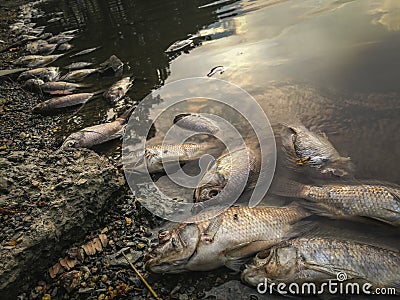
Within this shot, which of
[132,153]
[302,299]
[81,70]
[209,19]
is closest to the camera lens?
[302,299]

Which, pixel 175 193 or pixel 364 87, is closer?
pixel 175 193

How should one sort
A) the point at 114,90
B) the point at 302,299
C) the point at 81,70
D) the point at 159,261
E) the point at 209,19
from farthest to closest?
the point at 209,19 → the point at 81,70 → the point at 114,90 → the point at 159,261 → the point at 302,299

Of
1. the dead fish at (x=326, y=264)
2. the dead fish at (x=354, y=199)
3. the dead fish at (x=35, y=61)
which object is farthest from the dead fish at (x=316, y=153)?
the dead fish at (x=35, y=61)

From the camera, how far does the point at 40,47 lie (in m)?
13.2

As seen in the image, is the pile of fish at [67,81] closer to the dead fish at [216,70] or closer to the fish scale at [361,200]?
the dead fish at [216,70]

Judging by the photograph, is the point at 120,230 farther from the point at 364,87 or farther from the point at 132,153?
the point at 364,87

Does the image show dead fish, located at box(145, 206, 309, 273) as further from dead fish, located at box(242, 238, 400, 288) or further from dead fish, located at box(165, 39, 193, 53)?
dead fish, located at box(165, 39, 193, 53)

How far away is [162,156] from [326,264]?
2.83 meters

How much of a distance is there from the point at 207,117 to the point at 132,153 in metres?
1.59

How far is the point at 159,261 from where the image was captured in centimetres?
319

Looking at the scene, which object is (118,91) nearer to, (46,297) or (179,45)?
(179,45)

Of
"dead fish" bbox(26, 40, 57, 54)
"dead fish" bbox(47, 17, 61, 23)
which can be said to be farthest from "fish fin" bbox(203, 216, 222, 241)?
"dead fish" bbox(47, 17, 61, 23)

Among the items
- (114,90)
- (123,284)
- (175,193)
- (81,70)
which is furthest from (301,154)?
(81,70)
